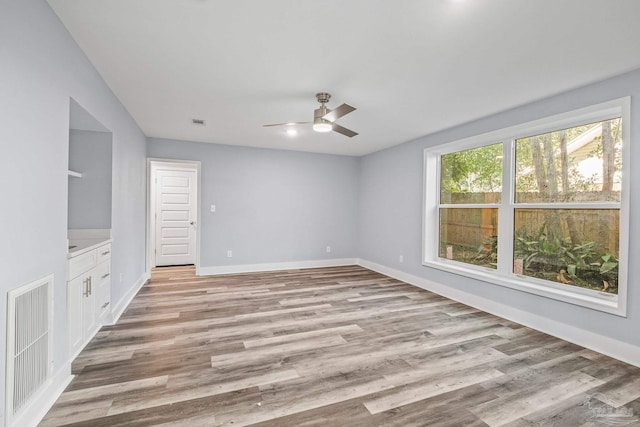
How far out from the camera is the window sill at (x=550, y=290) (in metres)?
2.61

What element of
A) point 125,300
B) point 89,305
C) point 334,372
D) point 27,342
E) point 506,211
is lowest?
point 334,372

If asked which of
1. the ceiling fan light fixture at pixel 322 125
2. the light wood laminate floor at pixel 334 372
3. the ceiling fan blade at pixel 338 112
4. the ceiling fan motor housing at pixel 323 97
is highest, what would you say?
the ceiling fan motor housing at pixel 323 97

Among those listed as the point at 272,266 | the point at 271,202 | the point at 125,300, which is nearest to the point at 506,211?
the point at 271,202

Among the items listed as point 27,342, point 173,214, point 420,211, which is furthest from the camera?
point 173,214

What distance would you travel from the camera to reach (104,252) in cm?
292

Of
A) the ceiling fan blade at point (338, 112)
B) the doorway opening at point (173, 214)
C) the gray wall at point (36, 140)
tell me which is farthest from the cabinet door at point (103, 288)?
the doorway opening at point (173, 214)

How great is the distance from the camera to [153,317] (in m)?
3.35

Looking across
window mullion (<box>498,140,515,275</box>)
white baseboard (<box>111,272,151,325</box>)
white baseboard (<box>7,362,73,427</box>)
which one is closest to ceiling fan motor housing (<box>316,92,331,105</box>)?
window mullion (<box>498,140,515,275</box>)

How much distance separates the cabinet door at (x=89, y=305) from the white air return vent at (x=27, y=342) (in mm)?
684

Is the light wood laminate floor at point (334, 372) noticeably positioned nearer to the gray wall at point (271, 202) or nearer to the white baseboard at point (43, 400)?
the white baseboard at point (43, 400)

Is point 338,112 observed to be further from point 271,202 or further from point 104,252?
point 271,202

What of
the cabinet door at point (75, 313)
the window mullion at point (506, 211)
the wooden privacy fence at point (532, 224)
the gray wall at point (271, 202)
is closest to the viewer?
the cabinet door at point (75, 313)

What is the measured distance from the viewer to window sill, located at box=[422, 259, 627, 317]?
2.61 m

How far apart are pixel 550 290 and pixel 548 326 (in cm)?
37
